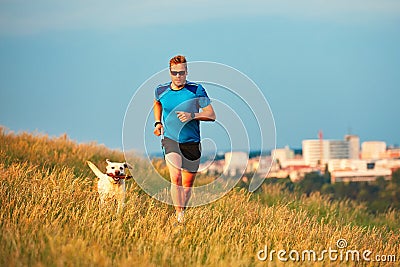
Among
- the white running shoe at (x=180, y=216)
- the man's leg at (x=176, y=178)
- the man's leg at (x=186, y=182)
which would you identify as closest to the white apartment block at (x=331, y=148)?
the man's leg at (x=186, y=182)

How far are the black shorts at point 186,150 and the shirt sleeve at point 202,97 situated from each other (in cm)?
56

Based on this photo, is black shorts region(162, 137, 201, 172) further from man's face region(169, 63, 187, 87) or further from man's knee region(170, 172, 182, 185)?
man's face region(169, 63, 187, 87)

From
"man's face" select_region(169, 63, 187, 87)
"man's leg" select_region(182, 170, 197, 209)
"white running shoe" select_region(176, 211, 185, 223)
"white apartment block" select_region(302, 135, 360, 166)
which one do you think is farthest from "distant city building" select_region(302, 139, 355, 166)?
"man's face" select_region(169, 63, 187, 87)

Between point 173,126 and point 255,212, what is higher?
point 173,126

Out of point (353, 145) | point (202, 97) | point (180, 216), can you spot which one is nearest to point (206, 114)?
point (202, 97)

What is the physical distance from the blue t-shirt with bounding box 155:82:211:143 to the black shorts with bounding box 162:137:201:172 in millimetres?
57

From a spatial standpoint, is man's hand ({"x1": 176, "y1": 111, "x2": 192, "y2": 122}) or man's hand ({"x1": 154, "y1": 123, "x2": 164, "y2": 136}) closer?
man's hand ({"x1": 176, "y1": 111, "x2": 192, "y2": 122})

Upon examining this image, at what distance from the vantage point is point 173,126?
30.8ft

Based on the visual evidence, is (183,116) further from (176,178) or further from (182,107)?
(176,178)

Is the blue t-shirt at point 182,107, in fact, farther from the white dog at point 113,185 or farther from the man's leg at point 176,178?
the white dog at point 113,185

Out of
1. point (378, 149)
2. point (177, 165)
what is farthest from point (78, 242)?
point (378, 149)

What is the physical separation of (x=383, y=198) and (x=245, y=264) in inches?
1460

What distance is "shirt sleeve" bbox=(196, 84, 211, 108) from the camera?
9.48 meters

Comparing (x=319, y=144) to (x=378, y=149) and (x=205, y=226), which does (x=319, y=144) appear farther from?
(x=205, y=226)
